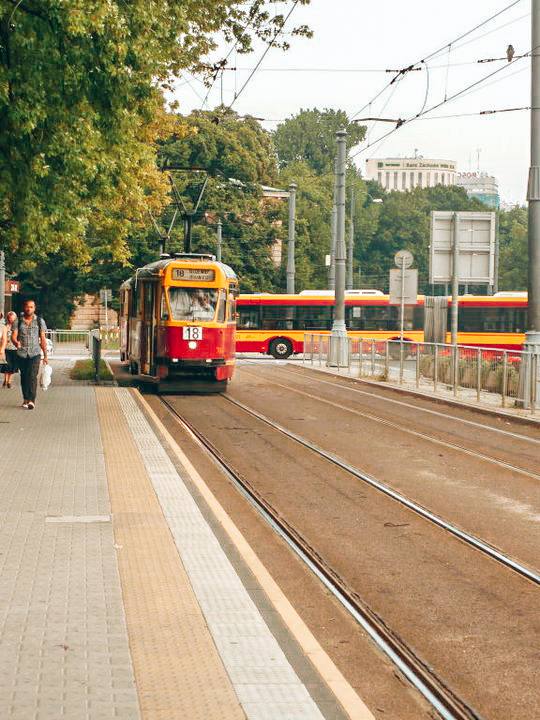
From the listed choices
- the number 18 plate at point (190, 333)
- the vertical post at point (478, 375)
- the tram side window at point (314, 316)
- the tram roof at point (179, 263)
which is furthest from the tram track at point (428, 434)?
the tram side window at point (314, 316)

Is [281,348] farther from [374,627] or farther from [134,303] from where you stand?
[374,627]

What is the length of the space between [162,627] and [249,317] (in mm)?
42073

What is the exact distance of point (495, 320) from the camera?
156 ft

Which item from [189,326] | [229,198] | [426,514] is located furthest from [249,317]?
[426,514]

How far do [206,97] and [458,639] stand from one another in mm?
23044

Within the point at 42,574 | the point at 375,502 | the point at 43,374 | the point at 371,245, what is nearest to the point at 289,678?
the point at 42,574

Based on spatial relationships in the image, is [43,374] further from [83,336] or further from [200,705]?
[83,336]

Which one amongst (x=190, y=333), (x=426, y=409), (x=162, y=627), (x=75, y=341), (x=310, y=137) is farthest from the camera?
(x=310, y=137)

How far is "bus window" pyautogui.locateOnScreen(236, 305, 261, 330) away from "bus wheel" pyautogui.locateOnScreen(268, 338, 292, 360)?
3.10ft

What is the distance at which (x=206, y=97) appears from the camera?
2819 centimetres

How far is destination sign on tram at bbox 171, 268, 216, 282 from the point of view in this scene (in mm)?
26375

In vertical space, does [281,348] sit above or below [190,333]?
below

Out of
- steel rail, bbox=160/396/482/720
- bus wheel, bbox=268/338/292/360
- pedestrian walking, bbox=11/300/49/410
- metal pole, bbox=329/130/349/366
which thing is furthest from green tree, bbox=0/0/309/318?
bus wheel, bbox=268/338/292/360

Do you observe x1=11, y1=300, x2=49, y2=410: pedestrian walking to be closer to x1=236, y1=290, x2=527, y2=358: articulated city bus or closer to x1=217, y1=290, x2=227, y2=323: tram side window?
x1=217, y1=290, x2=227, y2=323: tram side window
